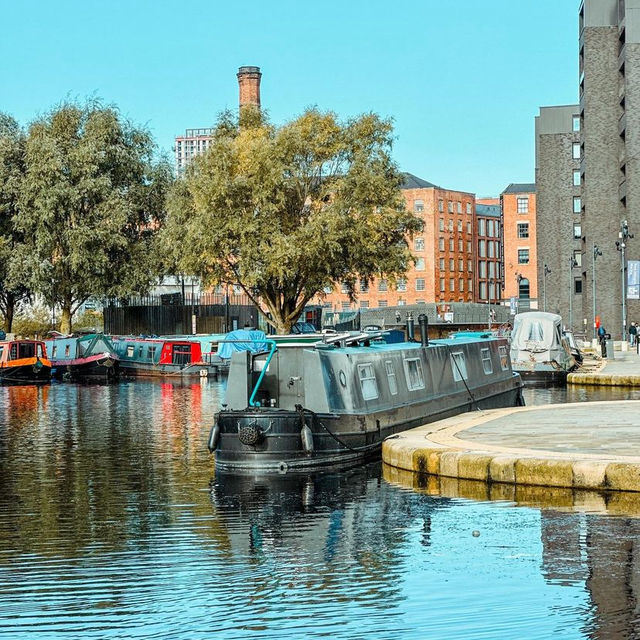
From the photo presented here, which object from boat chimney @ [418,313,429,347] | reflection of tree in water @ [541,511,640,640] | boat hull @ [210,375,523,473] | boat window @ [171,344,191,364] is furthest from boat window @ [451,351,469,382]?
boat window @ [171,344,191,364]

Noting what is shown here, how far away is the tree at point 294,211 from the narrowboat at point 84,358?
6163 mm

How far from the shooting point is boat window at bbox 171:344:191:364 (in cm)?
5753

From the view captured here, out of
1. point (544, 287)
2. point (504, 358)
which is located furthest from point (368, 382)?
point (544, 287)

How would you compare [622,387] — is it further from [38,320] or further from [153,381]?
[38,320]

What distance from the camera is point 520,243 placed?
126 m

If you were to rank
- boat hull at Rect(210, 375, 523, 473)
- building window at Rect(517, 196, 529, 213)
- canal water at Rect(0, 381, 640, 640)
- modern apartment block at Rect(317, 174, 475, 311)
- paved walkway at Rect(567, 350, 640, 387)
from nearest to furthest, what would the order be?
1. canal water at Rect(0, 381, 640, 640)
2. boat hull at Rect(210, 375, 523, 473)
3. paved walkway at Rect(567, 350, 640, 387)
4. building window at Rect(517, 196, 529, 213)
5. modern apartment block at Rect(317, 174, 475, 311)

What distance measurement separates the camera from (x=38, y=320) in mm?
75625

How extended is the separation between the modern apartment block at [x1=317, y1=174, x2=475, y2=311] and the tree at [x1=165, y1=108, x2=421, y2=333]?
70.2 metres

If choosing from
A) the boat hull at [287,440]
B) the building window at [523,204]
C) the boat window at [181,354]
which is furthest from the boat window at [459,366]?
the building window at [523,204]

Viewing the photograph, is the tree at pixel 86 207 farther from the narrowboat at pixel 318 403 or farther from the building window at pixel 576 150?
the building window at pixel 576 150

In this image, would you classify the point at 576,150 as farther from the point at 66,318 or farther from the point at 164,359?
the point at 164,359

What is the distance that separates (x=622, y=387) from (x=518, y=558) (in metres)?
27.4

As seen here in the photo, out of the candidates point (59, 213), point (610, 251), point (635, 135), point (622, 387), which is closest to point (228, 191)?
point (59, 213)

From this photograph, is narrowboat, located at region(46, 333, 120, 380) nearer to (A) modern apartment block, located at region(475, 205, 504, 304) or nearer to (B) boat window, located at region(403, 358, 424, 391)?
(B) boat window, located at region(403, 358, 424, 391)
